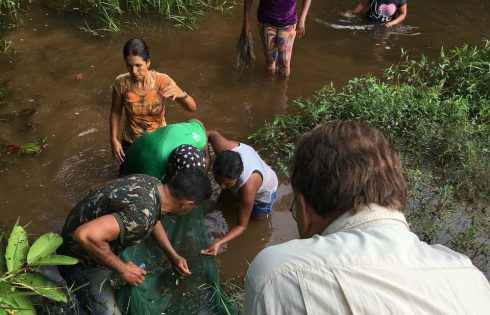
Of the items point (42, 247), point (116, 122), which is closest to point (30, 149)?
point (116, 122)

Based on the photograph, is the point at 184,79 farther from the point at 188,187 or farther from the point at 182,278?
the point at 188,187

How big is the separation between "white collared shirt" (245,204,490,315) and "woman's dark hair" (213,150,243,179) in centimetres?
182

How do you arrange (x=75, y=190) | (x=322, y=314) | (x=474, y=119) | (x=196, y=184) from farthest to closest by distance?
1. (x=474, y=119)
2. (x=75, y=190)
3. (x=196, y=184)
4. (x=322, y=314)

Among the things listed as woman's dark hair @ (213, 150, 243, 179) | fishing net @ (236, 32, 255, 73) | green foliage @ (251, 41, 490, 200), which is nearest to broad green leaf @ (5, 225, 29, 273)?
woman's dark hair @ (213, 150, 243, 179)

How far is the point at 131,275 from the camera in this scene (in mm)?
2512

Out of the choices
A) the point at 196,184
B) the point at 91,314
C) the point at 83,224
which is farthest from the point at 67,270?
the point at 196,184

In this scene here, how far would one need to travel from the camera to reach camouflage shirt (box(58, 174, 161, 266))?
2365 mm

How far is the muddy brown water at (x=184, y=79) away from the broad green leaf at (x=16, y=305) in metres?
1.48

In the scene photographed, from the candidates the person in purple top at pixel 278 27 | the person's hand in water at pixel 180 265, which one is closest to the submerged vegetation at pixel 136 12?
the person in purple top at pixel 278 27

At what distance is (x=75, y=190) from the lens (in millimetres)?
→ 4051

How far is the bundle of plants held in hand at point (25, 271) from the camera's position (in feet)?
7.32

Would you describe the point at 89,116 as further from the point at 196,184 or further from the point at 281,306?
the point at 281,306

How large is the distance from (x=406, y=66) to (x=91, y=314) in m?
4.54

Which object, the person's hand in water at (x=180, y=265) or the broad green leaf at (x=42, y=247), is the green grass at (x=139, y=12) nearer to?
the person's hand in water at (x=180, y=265)
